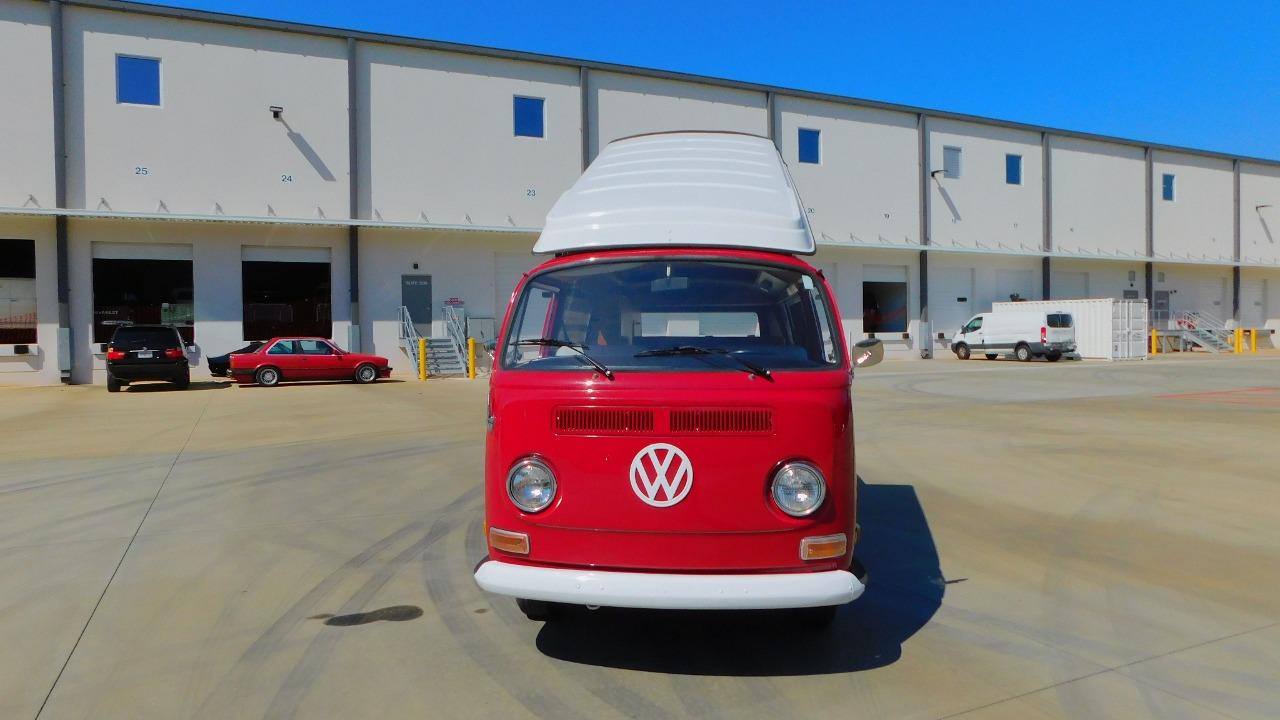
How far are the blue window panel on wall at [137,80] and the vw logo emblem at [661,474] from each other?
25.9 meters

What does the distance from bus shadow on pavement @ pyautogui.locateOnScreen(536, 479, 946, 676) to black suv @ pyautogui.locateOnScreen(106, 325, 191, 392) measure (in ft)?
63.3

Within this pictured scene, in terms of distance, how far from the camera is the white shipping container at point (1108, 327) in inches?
1208

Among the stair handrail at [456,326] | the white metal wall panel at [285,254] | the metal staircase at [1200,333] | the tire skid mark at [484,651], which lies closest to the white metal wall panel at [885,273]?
the metal staircase at [1200,333]

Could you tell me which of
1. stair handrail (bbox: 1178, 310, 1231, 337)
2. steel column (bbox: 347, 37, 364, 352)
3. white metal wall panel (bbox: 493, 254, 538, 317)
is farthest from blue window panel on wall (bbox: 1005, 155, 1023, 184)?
steel column (bbox: 347, 37, 364, 352)

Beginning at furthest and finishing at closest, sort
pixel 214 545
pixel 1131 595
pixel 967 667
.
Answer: pixel 214 545
pixel 1131 595
pixel 967 667

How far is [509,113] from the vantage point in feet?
90.4

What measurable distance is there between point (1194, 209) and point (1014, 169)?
479 inches

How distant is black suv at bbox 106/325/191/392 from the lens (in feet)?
64.5

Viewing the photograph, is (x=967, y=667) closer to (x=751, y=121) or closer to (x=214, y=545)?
(x=214, y=545)

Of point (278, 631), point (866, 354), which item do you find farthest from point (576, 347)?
point (278, 631)

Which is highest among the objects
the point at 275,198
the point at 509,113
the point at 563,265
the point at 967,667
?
the point at 509,113

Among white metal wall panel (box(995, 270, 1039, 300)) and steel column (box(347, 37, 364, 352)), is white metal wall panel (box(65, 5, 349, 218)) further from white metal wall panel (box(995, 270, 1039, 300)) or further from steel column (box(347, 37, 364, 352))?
white metal wall panel (box(995, 270, 1039, 300))

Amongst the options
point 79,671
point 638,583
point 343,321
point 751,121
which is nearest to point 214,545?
point 79,671

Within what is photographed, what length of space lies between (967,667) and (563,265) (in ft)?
9.18
